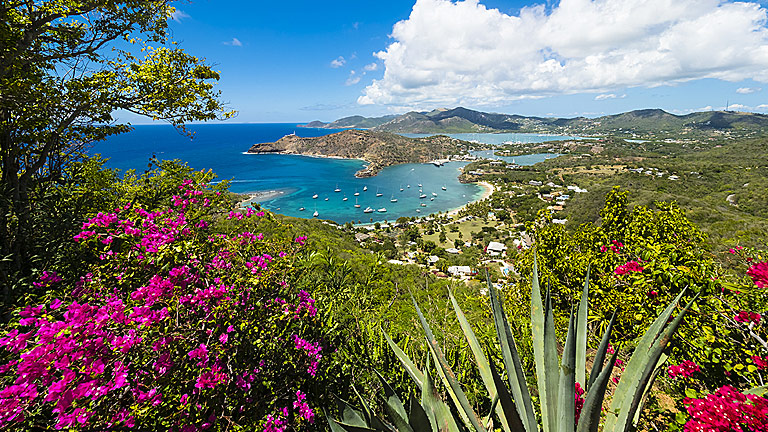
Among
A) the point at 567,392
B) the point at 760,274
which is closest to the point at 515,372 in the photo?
the point at 567,392

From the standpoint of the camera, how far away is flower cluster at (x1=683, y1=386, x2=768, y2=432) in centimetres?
133

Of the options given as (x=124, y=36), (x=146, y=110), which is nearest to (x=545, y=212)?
(x=146, y=110)

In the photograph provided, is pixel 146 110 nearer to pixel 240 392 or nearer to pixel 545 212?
pixel 240 392

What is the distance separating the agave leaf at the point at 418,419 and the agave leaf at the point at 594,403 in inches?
26.1

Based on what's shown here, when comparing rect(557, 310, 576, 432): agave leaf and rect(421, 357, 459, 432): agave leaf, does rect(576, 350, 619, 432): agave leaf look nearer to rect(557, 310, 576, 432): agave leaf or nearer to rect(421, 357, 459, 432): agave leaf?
rect(557, 310, 576, 432): agave leaf

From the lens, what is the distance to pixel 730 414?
4.59 feet

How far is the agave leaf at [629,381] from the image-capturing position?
1.32m

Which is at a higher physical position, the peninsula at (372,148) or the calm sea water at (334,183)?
the peninsula at (372,148)

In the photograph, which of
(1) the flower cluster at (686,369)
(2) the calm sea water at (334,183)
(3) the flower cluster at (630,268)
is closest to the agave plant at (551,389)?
(1) the flower cluster at (686,369)

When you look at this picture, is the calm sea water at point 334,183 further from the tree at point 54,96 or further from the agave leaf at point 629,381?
the agave leaf at point 629,381

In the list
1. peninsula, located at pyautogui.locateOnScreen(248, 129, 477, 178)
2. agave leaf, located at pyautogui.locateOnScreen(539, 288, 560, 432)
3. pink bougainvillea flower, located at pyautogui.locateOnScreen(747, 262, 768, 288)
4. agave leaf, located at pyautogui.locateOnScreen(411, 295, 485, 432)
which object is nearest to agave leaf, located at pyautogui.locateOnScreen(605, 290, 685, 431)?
agave leaf, located at pyautogui.locateOnScreen(539, 288, 560, 432)

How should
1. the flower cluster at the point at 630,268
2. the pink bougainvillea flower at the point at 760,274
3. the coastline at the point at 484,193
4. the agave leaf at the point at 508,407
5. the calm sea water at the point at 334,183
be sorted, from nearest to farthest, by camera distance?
the agave leaf at the point at 508,407 → the pink bougainvillea flower at the point at 760,274 → the flower cluster at the point at 630,268 → the coastline at the point at 484,193 → the calm sea water at the point at 334,183

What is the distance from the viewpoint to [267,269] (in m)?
2.58

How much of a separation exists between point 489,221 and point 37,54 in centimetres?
4674
